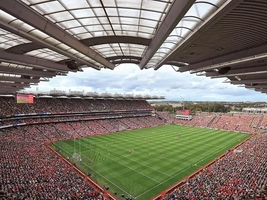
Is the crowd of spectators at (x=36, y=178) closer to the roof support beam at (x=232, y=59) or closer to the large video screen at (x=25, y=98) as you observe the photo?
the large video screen at (x=25, y=98)

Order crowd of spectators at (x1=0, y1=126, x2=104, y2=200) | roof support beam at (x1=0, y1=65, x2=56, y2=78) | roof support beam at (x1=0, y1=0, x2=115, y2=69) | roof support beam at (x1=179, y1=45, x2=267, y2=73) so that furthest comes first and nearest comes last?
roof support beam at (x1=0, y1=65, x2=56, y2=78) < crowd of spectators at (x1=0, y1=126, x2=104, y2=200) < roof support beam at (x1=179, y1=45, x2=267, y2=73) < roof support beam at (x1=0, y1=0, x2=115, y2=69)

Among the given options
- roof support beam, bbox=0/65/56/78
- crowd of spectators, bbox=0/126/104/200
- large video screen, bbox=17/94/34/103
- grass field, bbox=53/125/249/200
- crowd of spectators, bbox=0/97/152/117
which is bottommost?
grass field, bbox=53/125/249/200

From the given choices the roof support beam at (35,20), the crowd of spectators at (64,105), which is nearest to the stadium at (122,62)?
the roof support beam at (35,20)

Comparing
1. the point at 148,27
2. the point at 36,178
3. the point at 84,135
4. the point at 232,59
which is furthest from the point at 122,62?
the point at 84,135

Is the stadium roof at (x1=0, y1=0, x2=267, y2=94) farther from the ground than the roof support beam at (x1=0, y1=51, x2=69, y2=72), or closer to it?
farther from the ground

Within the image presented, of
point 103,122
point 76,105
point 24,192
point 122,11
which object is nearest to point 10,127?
point 76,105

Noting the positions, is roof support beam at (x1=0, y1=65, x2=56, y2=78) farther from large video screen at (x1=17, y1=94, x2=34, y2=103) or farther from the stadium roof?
large video screen at (x1=17, y1=94, x2=34, y2=103)

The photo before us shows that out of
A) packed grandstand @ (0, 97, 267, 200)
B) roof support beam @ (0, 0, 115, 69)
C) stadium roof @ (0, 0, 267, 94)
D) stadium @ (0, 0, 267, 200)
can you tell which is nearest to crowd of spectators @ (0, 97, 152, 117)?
packed grandstand @ (0, 97, 267, 200)
